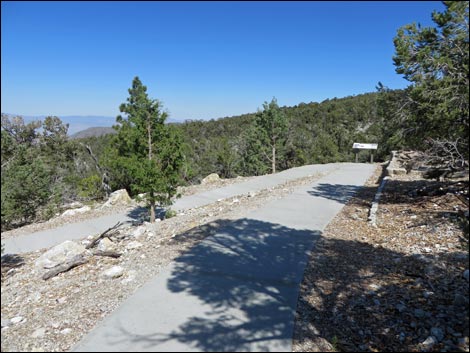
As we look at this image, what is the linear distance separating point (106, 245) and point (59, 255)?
2.91 ft

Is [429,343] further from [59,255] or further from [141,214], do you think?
[141,214]

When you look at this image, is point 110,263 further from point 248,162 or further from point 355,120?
point 355,120

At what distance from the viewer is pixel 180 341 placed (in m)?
3.40

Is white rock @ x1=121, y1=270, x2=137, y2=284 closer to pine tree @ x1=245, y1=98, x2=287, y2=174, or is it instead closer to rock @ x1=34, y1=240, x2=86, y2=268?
rock @ x1=34, y1=240, x2=86, y2=268

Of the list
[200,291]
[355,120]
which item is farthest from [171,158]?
[355,120]

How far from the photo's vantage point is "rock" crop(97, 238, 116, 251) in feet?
21.9

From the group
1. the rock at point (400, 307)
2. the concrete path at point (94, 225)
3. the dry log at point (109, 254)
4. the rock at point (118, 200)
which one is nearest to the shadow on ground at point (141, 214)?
the concrete path at point (94, 225)

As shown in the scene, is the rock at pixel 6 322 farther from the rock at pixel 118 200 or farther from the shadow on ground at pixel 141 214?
the rock at pixel 118 200

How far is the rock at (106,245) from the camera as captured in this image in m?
6.67

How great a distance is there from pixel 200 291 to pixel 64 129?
22.8m

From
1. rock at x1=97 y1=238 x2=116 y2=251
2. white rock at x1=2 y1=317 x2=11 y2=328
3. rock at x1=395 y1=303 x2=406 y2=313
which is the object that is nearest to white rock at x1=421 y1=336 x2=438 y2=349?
rock at x1=395 y1=303 x2=406 y2=313

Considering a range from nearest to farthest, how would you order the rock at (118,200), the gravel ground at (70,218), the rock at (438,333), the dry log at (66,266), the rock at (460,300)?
the rock at (438,333)
the rock at (460,300)
the dry log at (66,266)
the gravel ground at (70,218)
the rock at (118,200)

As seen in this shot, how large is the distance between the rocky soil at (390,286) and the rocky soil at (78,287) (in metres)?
2.42

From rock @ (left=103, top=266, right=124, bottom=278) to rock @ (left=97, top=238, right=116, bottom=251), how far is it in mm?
1503
